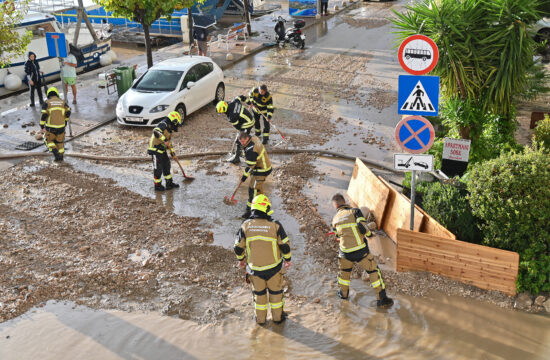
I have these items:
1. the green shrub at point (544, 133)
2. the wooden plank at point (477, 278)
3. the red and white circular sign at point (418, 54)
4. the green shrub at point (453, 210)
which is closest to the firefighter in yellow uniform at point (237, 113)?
the green shrub at point (453, 210)

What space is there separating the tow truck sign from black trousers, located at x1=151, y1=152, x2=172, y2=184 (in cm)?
497

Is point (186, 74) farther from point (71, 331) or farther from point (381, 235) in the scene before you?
point (71, 331)

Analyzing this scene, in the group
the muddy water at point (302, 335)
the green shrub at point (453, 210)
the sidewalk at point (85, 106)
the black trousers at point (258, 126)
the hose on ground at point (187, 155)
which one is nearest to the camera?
the muddy water at point (302, 335)

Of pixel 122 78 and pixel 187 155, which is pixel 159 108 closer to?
pixel 187 155

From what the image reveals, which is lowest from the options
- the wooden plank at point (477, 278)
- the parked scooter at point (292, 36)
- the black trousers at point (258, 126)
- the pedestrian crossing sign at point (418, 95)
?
the wooden plank at point (477, 278)

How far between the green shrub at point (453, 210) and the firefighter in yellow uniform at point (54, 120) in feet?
26.1

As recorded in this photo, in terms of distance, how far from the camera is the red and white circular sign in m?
7.65

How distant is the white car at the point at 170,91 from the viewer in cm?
1445

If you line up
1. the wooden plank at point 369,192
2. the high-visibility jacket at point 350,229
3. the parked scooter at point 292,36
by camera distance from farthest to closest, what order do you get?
the parked scooter at point 292,36 < the wooden plank at point 369,192 < the high-visibility jacket at point 350,229

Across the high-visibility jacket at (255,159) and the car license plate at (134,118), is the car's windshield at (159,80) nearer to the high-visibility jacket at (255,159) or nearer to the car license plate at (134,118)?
the car license plate at (134,118)

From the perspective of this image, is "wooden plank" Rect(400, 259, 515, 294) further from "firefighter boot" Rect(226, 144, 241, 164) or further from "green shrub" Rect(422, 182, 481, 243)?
"firefighter boot" Rect(226, 144, 241, 164)

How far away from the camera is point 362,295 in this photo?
7902 millimetres

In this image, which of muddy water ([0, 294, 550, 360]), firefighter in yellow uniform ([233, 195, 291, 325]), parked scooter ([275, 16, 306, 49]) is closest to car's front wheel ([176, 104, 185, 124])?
muddy water ([0, 294, 550, 360])

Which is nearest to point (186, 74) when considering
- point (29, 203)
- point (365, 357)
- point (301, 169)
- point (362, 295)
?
point (301, 169)
